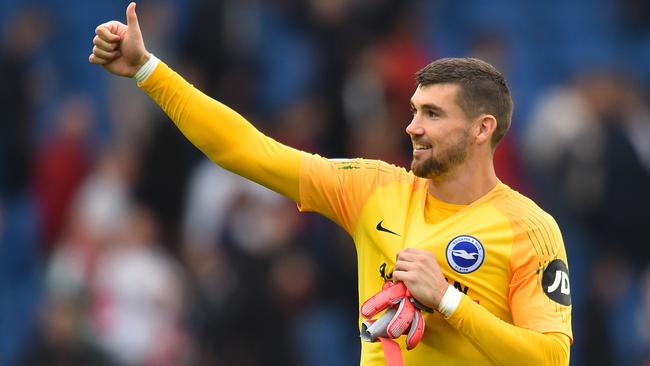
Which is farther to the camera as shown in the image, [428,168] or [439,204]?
[439,204]

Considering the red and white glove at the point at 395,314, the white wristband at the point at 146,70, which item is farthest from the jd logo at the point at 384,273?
the white wristband at the point at 146,70

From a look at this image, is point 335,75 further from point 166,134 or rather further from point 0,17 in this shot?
point 0,17

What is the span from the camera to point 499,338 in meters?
5.44

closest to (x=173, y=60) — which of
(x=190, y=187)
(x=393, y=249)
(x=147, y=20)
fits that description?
(x=147, y=20)

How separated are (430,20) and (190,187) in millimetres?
3606

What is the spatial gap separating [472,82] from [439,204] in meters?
0.52

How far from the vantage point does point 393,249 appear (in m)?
5.84

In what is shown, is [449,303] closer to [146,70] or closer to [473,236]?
[473,236]

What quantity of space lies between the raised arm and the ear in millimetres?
732

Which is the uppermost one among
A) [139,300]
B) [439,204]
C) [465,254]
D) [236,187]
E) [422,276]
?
[236,187]

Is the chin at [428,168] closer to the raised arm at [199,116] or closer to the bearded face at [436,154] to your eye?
the bearded face at [436,154]

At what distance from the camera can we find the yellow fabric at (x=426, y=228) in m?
5.53

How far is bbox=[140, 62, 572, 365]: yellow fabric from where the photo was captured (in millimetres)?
5527

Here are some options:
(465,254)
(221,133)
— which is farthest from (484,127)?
(221,133)
